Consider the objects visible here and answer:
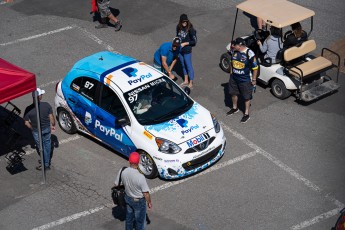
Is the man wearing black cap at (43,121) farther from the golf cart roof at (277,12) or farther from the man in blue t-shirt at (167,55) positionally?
the golf cart roof at (277,12)

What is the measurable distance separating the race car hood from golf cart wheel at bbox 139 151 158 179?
0.46 meters

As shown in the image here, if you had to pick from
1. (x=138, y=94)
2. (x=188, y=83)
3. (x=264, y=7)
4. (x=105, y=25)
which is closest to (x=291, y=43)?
(x=264, y=7)

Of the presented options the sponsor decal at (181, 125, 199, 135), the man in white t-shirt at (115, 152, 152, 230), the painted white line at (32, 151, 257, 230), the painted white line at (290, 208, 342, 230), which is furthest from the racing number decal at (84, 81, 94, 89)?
the painted white line at (290, 208, 342, 230)

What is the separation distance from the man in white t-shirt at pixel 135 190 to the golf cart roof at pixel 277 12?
605cm

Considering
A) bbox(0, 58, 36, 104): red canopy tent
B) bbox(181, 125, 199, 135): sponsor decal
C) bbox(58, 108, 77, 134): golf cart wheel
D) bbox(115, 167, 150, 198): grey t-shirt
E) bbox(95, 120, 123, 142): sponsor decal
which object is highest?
bbox(0, 58, 36, 104): red canopy tent

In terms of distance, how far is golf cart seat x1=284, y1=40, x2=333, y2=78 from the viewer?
1507 cm

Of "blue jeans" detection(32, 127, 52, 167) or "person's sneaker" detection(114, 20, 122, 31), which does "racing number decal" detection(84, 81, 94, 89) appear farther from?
"person's sneaker" detection(114, 20, 122, 31)

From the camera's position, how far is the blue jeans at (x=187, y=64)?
1561 cm

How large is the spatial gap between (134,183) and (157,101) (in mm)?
3093

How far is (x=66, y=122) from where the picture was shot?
1419cm

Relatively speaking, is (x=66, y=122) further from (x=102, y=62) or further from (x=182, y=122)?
(x=182, y=122)

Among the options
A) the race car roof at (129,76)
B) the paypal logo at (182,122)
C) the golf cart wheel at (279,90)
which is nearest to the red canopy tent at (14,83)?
the race car roof at (129,76)

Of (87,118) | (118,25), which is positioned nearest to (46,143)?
(87,118)

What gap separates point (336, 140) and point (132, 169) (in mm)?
5361
